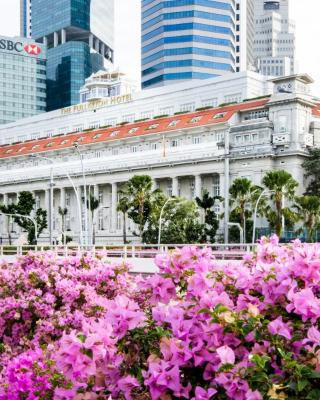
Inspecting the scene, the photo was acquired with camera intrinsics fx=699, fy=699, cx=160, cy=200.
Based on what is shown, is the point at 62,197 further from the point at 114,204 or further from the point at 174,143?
the point at 174,143

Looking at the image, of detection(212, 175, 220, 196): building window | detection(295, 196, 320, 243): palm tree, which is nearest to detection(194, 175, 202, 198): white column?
detection(212, 175, 220, 196): building window

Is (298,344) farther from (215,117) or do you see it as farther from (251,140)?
(215,117)

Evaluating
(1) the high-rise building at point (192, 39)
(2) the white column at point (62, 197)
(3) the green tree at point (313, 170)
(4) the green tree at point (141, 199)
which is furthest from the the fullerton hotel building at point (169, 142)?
(1) the high-rise building at point (192, 39)

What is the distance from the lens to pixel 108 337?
673 centimetres

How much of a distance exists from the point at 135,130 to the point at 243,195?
125 ft

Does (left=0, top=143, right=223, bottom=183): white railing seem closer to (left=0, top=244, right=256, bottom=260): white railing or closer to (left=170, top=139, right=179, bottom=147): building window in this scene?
(left=170, top=139, right=179, bottom=147): building window

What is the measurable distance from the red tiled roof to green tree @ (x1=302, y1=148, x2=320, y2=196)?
10.9 m

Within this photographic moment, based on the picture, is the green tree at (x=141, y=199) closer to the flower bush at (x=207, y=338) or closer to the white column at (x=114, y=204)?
the white column at (x=114, y=204)

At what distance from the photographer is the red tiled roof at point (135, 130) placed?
3952 inches

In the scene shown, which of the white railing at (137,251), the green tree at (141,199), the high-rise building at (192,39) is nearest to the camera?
the white railing at (137,251)

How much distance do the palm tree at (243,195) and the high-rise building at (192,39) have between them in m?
82.6

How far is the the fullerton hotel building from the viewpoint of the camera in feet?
303

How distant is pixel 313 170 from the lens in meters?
89.2

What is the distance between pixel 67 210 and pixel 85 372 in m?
114
